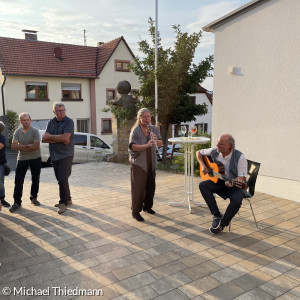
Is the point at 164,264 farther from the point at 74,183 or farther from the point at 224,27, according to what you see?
the point at 224,27

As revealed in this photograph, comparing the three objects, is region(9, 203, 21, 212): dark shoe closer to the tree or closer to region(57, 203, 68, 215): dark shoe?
region(57, 203, 68, 215): dark shoe

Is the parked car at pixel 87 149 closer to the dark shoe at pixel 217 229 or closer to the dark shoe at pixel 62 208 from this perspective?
the dark shoe at pixel 62 208

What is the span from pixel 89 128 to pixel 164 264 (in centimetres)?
2185

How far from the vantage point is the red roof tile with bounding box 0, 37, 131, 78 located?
820 inches

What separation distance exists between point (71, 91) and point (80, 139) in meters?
12.6

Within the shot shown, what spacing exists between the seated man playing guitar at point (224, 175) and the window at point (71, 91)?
808 inches

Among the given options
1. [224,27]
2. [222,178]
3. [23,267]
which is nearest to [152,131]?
[222,178]

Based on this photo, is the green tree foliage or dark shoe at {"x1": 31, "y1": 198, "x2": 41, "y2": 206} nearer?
dark shoe at {"x1": 31, "y1": 198, "x2": 41, "y2": 206}

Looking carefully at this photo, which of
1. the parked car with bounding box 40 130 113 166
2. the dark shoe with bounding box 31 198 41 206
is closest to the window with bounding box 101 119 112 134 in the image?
the parked car with bounding box 40 130 113 166

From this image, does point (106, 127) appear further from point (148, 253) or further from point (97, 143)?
point (148, 253)

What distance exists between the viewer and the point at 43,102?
2170 centimetres

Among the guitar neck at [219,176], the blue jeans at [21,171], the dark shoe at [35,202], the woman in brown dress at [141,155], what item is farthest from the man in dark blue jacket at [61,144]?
the guitar neck at [219,176]

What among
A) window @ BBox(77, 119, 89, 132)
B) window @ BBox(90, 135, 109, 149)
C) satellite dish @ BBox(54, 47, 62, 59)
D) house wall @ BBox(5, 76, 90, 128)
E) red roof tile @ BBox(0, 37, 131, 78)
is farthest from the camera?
window @ BBox(77, 119, 89, 132)

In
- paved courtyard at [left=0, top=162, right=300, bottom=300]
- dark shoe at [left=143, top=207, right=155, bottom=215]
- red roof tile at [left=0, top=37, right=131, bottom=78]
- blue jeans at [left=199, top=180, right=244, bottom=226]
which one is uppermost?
red roof tile at [left=0, top=37, right=131, bottom=78]
